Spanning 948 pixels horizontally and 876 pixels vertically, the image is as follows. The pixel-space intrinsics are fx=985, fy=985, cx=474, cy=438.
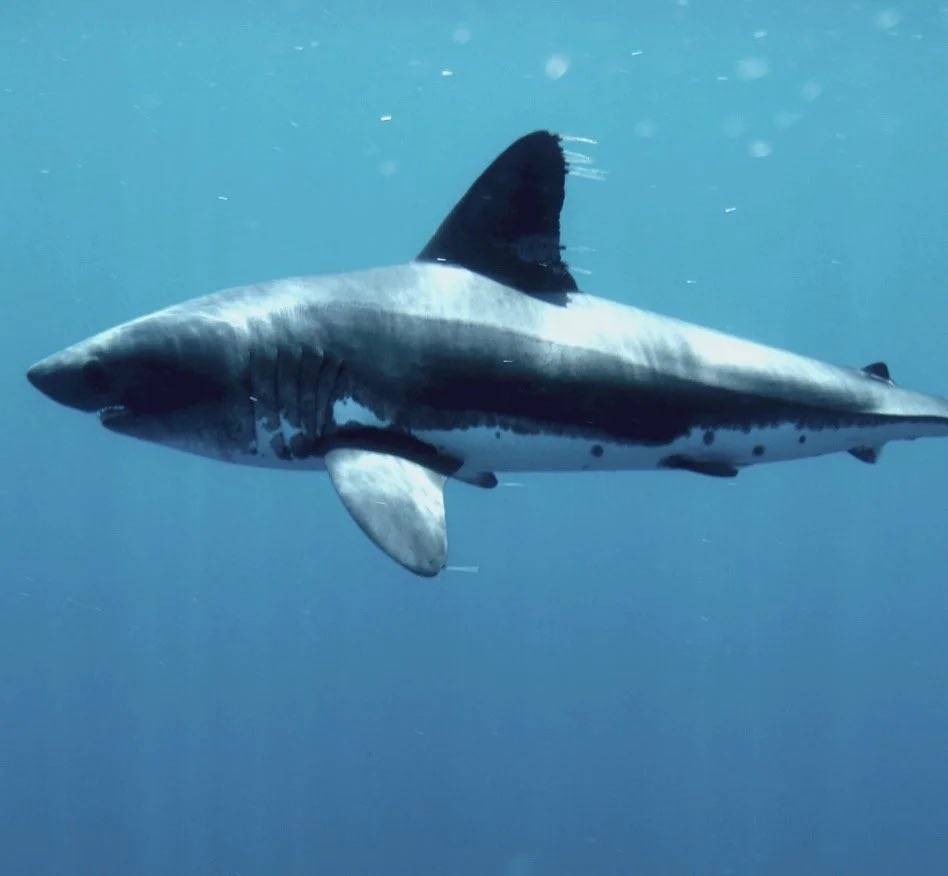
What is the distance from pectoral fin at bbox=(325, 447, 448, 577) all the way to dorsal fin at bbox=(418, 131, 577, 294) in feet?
A: 4.53

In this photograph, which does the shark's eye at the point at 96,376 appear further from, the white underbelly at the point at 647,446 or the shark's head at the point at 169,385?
the white underbelly at the point at 647,446

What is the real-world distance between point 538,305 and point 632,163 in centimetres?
4998

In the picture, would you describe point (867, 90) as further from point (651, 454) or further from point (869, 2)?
point (651, 454)

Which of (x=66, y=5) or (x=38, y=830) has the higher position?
(x=66, y=5)

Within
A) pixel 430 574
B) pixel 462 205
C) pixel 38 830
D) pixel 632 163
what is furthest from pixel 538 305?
pixel 632 163

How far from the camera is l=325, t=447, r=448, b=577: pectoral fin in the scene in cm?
443

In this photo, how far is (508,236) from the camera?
5.85 metres

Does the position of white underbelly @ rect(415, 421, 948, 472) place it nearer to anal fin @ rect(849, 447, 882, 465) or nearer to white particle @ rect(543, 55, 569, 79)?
anal fin @ rect(849, 447, 882, 465)

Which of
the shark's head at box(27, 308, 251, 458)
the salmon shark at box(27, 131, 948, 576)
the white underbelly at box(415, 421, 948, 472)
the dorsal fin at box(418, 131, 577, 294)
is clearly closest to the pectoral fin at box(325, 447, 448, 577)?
the salmon shark at box(27, 131, 948, 576)

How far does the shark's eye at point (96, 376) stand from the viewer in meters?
4.99

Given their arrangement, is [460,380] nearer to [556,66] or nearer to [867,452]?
[867,452]

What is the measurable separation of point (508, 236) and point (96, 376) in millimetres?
2448

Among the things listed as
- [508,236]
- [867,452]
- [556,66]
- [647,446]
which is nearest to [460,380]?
[508,236]

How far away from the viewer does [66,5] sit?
21438mm
